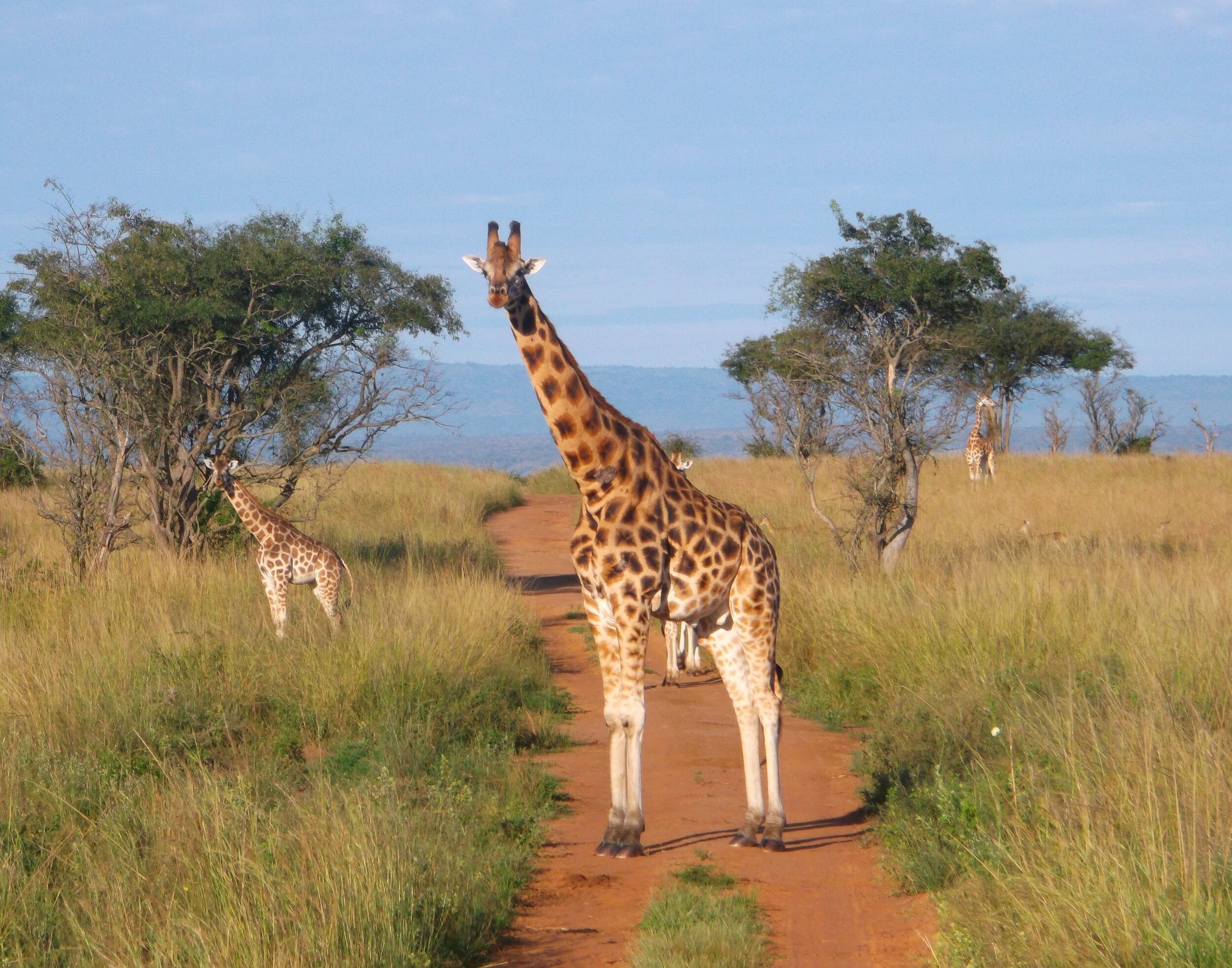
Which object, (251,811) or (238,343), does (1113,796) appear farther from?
(238,343)

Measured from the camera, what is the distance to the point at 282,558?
1146cm

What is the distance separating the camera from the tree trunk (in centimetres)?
1424

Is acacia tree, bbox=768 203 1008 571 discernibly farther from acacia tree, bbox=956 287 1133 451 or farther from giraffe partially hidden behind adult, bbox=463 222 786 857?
acacia tree, bbox=956 287 1133 451

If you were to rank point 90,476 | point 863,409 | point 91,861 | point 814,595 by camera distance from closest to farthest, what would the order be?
point 91,861 → point 814,595 → point 90,476 → point 863,409

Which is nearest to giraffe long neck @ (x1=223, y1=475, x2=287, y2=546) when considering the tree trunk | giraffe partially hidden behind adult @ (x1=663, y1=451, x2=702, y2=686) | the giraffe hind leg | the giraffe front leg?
the giraffe hind leg

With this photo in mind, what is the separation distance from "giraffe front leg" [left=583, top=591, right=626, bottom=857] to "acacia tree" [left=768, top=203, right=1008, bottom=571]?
7222 millimetres

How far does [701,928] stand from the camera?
548cm

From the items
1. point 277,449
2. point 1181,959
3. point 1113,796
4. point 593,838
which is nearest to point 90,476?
point 277,449

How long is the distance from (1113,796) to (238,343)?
41.5ft

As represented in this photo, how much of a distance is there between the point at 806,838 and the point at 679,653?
4.78 meters

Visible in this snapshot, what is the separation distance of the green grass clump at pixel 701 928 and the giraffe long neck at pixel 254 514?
658 cm

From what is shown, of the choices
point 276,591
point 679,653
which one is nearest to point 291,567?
point 276,591

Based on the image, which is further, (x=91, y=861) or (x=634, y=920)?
(x=634, y=920)

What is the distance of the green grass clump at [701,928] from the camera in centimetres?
525
